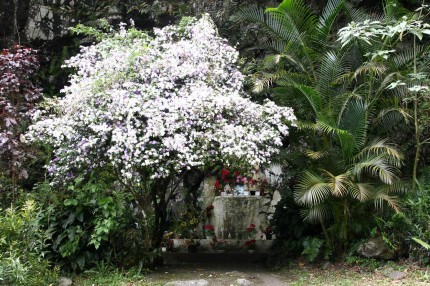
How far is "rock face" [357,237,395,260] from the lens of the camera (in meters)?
6.02

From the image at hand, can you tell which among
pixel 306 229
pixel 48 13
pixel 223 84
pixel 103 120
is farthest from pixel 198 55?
pixel 48 13

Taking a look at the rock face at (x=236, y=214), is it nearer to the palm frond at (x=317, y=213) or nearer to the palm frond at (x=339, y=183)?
the palm frond at (x=317, y=213)

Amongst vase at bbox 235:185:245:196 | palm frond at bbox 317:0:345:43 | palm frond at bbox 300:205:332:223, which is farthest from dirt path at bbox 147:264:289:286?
palm frond at bbox 317:0:345:43

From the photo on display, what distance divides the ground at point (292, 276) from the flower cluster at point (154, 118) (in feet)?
4.06

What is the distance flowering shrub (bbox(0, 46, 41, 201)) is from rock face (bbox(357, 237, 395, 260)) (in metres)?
4.34

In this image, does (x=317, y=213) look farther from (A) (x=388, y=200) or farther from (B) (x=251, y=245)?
(B) (x=251, y=245)

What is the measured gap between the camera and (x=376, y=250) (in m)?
6.05

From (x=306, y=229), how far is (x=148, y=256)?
2.28 metres

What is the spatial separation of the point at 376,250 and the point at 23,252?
4136mm

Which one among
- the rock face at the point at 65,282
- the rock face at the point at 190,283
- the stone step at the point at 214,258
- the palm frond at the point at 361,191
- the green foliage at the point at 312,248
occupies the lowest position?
the rock face at the point at 65,282

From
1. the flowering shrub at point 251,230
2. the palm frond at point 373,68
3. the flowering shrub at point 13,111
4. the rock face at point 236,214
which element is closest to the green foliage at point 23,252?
the flowering shrub at point 13,111

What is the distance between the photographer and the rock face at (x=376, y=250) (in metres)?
6.02

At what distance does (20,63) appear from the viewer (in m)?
6.32

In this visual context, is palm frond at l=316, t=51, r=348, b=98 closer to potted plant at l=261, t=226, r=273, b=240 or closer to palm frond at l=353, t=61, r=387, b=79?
palm frond at l=353, t=61, r=387, b=79
